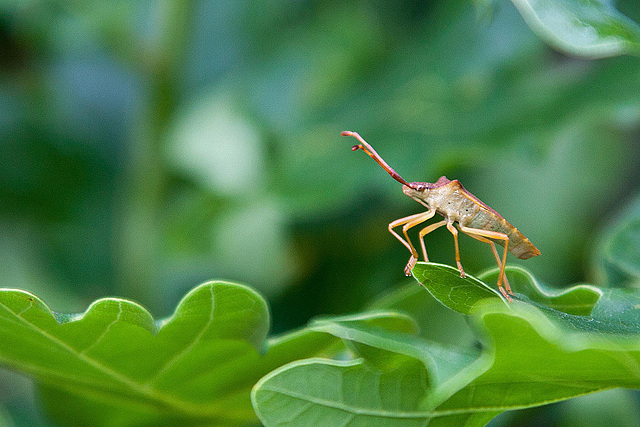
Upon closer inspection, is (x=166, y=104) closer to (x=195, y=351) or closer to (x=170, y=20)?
(x=170, y=20)

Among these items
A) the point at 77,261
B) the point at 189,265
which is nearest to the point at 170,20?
the point at 189,265

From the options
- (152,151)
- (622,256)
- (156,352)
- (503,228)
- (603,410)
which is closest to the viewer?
(156,352)

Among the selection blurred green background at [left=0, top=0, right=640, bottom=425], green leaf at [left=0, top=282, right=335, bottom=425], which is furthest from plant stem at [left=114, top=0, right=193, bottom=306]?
green leaf at [left=0, top=282, right=335, bottom=425]

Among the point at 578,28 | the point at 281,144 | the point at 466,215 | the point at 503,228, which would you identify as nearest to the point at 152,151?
the point at 281,144

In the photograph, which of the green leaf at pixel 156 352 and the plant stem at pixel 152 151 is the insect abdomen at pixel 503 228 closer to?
the green leaf at pixel 156 352

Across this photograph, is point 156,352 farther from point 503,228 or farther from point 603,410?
point 603,410

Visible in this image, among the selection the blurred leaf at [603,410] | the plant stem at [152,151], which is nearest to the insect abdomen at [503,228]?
the blurred leaf at [603,410]

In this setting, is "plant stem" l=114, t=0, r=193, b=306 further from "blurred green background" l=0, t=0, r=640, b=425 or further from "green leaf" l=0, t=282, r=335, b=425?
"green leaf" l=0, t=282, r=335, b=425
